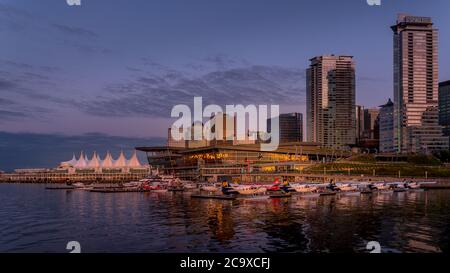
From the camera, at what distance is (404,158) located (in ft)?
632

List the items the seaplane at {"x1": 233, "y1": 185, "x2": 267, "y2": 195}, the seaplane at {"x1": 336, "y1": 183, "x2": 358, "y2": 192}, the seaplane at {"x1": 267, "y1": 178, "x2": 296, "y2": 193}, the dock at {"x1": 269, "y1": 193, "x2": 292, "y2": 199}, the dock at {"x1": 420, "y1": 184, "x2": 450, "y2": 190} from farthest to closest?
the dock at {"x1": 420, "y1": 184, "x2": 450, "y2": 190} → the seaplane at {"x1": 336, "y1": 183, "x2": 358, "y2": 192} → the seaplane at {"x1": 267, "y1": 178, "x2": 296, "y2": 193} → the seaplane at {"x1": 233, "y1": 185, "x2": 267, "y2": 195} → the dock at {"x1": 269, "y1": 193, "x2": 292, "y2": 199}

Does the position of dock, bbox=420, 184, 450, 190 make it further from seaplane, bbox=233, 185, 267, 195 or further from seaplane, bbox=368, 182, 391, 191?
seaplane, bbox=233, 185, 267, 195

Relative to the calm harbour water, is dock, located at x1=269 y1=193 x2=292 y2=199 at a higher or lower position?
lower

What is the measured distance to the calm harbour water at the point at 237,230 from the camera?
36.8m

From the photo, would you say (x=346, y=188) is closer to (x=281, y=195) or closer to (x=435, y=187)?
(x=281, y=195)

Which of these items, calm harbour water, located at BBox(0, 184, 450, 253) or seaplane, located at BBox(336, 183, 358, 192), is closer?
calm harbour water, located at BBox(0, 184, 450, 253)


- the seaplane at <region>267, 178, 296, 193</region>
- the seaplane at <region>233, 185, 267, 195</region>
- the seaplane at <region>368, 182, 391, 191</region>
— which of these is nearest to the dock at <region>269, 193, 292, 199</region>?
the seaplane at <region>267, 178, 296, 193</region>

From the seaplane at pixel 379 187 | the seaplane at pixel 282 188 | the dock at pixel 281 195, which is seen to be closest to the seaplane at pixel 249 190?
the seaplane at pixel 282 188

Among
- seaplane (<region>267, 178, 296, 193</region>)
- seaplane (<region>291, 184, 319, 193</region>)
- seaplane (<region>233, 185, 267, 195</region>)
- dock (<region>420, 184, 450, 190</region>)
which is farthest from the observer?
dock (<region>420, 184, 450, 190</region>)

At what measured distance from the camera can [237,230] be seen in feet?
147

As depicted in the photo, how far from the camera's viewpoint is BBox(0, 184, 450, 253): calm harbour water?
3678cm
